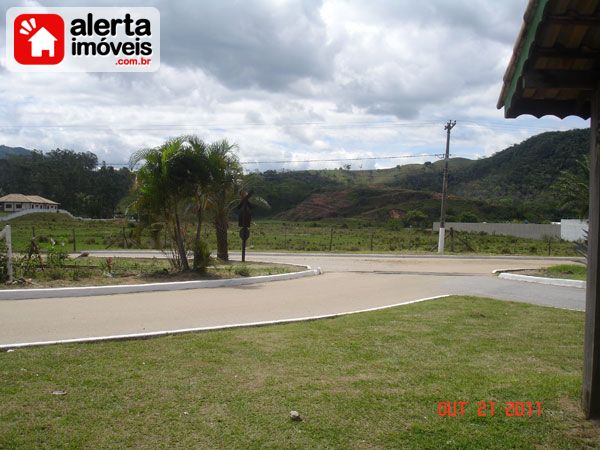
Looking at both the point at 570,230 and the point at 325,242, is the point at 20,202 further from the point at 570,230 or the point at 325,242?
the point at 570,230

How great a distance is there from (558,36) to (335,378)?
3414 mm

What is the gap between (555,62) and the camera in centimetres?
404

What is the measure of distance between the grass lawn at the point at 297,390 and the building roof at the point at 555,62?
250 cm

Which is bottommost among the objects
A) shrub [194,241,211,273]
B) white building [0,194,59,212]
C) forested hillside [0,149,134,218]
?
shrub [194,241,211,273]

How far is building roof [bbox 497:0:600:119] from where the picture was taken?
133 inches

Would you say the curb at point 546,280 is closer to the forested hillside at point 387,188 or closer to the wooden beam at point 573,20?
the wooden beam at point 573,20

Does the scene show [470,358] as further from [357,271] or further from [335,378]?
[357,271]

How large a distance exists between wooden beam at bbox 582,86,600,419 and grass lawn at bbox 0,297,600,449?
0.71 feet

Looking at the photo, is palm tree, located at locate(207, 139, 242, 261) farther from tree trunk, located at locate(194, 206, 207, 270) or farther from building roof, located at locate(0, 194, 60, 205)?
building roof, located at locate(0, 194, 60, 205)

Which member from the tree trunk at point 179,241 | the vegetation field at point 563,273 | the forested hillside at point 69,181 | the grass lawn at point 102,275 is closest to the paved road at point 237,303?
the grass lawn at point 102,275

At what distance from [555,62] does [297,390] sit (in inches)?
131

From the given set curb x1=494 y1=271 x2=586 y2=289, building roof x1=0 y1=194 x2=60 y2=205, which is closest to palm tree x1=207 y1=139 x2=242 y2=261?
curb x1=494 y1=271 x2=586 y2=289

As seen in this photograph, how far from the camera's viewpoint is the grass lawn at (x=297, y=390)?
13.1ft

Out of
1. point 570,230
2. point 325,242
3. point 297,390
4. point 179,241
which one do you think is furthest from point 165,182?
point 570,230
